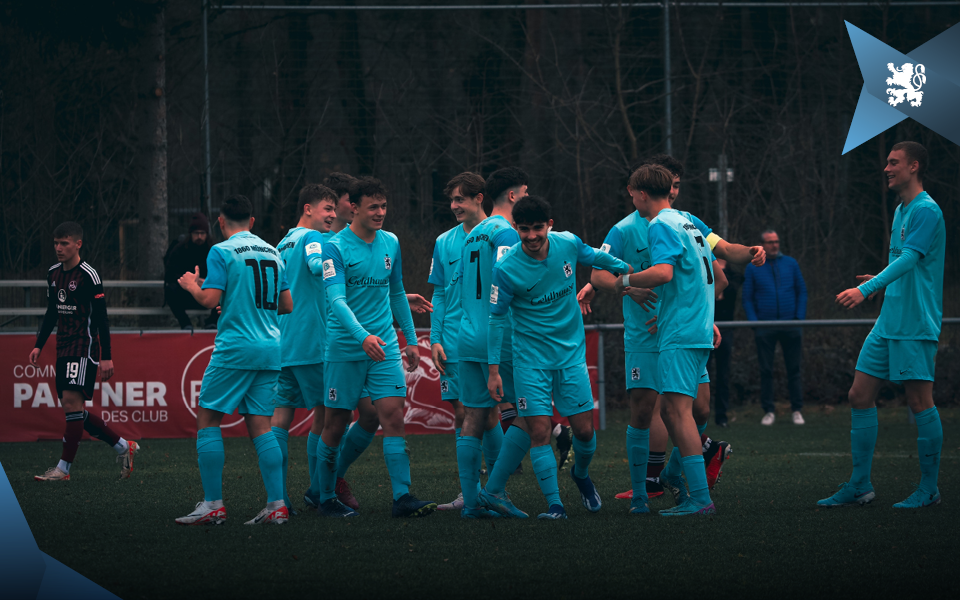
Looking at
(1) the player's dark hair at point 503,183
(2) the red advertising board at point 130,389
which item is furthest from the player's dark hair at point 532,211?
(2) the red advertising board at point 130,389

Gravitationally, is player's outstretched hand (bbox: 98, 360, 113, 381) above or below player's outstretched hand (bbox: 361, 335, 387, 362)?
below

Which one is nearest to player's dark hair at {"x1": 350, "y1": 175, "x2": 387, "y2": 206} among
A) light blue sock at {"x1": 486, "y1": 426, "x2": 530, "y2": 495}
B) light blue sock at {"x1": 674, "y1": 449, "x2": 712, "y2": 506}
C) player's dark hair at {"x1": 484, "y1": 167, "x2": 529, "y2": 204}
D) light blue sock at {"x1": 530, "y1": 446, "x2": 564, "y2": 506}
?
player's dark hair at {"x1": 484, "y1": 167, "x2": 529, "y2": 204}

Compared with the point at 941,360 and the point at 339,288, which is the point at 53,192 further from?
the point at 941,360

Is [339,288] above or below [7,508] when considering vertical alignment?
above

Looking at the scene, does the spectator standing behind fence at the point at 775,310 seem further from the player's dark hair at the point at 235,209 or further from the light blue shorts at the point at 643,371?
the player's dark hair at the point at 235,209

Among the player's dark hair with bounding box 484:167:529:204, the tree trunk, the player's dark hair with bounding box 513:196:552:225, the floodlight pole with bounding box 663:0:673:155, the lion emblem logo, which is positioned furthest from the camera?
the floodlight pole with bounding box 663:0:673:155

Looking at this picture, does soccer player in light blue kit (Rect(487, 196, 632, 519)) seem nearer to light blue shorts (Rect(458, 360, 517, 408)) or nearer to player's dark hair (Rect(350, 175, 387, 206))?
light blue shorts (Rect(458, 360, 517, 408))

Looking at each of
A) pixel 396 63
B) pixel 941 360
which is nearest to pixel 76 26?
pixel 396 63

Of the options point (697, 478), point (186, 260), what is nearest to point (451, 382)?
point (697, 478)

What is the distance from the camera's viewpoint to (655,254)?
19.5 feet

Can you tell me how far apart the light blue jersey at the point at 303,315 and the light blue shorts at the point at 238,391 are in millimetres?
620

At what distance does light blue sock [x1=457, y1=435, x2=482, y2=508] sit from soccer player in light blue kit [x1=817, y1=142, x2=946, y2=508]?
2267 mm

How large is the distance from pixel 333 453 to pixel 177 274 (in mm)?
6775

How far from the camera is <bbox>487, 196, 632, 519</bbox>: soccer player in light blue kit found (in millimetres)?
5820
